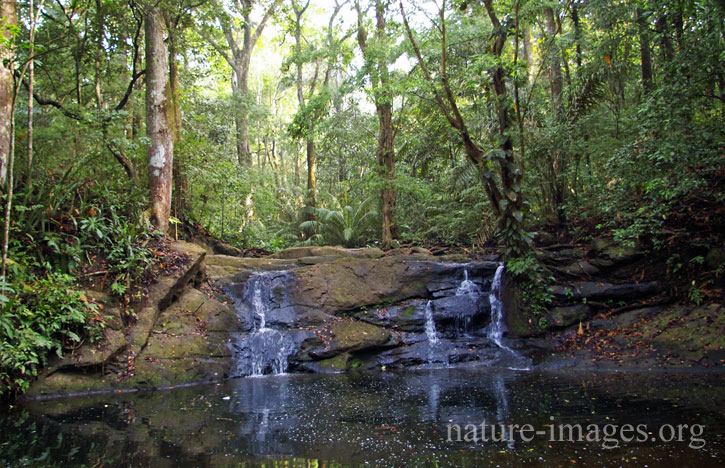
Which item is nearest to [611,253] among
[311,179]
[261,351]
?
[261,351]

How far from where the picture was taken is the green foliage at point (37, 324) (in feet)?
17.9

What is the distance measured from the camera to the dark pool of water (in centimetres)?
343

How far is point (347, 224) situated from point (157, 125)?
730cm

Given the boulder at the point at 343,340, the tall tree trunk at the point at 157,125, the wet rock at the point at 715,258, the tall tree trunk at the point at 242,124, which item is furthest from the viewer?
the tall tree trunk at the point at 242,124

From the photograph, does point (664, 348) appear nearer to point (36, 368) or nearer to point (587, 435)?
point (587, 435)

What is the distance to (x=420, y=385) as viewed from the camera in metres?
6.40

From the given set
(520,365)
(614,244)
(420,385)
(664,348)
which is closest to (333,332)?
(420,385)

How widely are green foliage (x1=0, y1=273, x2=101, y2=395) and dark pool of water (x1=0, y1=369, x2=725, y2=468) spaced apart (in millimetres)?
506

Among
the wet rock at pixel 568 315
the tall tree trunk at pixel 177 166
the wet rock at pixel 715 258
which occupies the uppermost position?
the tall tree trunk at pixel 177 166

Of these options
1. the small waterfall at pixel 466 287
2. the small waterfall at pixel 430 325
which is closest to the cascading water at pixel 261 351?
the small waterfall at pixel 430 325

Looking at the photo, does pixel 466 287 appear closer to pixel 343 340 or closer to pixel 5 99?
pixel 343 340

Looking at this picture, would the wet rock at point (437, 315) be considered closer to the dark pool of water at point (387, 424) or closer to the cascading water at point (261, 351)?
the cascading water at point (261, 351)

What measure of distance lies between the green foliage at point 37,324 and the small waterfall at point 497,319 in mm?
6933

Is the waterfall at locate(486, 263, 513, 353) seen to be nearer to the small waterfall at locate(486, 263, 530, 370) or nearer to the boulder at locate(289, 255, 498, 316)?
the small waterfall at locate(486, 263, 530, 370)
